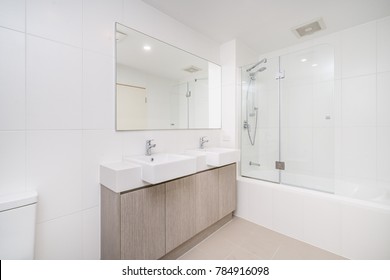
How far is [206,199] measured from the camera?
5.72 feet

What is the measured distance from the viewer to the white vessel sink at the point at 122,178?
1099mm

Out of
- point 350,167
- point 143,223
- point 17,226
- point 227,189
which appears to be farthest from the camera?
point 350,167

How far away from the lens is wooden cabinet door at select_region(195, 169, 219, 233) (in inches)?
65.0

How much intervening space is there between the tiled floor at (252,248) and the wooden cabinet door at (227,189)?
24 centimetres

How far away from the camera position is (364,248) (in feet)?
4.69

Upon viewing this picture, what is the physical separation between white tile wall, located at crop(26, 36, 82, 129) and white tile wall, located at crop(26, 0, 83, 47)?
2.0 inches

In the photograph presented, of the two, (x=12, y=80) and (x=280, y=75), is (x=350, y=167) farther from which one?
(x=12, y=80)

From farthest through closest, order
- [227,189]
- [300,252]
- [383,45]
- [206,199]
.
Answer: [227,189], [383,45], [206,199], [300,252]

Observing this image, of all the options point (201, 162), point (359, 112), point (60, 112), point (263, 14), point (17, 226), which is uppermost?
point (263, 14)

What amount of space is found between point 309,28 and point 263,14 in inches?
29.0

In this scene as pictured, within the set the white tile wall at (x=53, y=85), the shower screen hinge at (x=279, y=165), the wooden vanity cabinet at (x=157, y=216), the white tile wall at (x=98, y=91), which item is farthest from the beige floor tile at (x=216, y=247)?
the white tile wall at (x=53, y=85)

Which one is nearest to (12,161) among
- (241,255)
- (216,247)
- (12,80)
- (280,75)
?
(12,80)

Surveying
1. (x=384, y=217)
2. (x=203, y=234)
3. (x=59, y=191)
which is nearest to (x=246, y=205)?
(x=203, y=234)

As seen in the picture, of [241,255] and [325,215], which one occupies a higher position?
[325,215]
